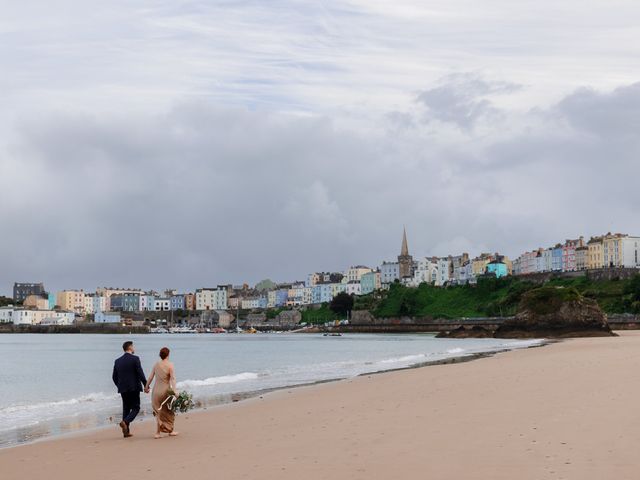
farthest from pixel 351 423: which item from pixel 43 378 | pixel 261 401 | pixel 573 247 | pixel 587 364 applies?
pixel 573 247

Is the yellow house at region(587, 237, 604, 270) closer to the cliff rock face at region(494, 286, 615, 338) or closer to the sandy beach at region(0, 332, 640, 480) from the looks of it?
the cliff rock face at region(494, 286, 615, 338)

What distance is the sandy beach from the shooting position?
10.6 m

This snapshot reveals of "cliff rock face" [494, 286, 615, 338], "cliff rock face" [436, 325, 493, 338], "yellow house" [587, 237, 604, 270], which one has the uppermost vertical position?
"yellow house" [587, 237, 604, 270]

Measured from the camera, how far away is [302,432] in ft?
48.6

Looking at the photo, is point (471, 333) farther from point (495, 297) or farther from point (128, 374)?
point (128, 374)

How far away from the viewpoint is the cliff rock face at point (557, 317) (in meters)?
87.9

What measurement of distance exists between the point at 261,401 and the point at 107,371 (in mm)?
28958

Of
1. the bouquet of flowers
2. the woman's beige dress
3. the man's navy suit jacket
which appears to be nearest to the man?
the man's navy suit jacket

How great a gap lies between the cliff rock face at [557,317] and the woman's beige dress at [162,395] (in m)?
77.1

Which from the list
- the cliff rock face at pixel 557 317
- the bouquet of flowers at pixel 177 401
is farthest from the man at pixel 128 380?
the cliff rock face at pixel 557 317

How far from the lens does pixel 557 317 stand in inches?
3634

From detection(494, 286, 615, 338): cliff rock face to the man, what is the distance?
77.2 metres

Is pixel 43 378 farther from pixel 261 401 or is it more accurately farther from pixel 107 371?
pixel 261 401

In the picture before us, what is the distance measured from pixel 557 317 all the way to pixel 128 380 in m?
83.6
